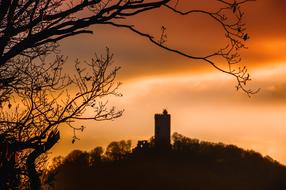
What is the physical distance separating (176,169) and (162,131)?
6558 millimetres

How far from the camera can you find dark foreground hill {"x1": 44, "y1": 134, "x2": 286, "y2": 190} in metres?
121

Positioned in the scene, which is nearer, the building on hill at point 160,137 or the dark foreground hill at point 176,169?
the dark foreground hill at point 176,169

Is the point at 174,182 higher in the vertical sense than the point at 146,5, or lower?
higher

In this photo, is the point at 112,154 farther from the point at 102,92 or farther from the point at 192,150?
the point at 102,92

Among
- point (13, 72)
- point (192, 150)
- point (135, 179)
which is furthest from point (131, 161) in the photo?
point (13, 72)

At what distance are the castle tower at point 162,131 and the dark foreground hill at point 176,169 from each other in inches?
61.0

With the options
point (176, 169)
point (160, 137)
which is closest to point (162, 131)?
point (160, 137)

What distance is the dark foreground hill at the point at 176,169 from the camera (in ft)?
397

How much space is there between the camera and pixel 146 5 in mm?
9836

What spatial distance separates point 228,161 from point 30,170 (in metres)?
122

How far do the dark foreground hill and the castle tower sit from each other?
1548 millimetres

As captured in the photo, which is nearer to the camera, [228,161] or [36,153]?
[36,153]

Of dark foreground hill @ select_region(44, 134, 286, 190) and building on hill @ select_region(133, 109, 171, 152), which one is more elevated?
building on hill @ select_region(133, 109, 171, 152)

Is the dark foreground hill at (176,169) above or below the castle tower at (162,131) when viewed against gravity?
below
